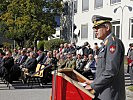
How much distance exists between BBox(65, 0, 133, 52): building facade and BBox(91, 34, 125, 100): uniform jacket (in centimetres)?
1896

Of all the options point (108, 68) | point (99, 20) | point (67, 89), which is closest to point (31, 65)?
point (67, 89)

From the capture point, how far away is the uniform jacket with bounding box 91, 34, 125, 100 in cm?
298

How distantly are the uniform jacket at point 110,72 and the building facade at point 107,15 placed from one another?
62.2 ft

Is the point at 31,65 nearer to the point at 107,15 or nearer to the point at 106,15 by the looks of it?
the point at 107,15

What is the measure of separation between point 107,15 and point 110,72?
77.2 feet

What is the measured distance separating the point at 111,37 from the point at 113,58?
25 cm

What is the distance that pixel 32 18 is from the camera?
34.1 m

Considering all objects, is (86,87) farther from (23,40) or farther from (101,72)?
(23,40)

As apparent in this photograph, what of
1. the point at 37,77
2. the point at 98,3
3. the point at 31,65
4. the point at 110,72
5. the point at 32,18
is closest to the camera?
the point at 110,72

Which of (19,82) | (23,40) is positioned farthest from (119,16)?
(23,40)

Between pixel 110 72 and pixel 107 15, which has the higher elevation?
pixel 107 15

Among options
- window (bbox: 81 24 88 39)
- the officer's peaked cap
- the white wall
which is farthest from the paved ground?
window (bbox: 81 24 88 39)

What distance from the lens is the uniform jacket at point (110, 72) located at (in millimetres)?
A: 2979

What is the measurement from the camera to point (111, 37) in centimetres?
313
